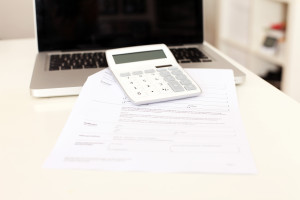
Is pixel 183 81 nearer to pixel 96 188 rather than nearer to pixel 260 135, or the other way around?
pixel 260 135

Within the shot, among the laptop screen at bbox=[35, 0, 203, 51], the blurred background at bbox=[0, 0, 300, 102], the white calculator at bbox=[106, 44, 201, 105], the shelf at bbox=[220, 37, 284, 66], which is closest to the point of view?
the white calculator at bbox=[106, 44, 201, 105]

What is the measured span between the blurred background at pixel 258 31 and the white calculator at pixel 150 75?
3.55 feet

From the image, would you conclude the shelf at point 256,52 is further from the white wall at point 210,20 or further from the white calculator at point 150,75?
the white calculator at point 150,75

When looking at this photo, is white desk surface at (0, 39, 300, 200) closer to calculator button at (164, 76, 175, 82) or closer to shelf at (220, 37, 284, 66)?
calculator button at (164, 76, 175, 82)

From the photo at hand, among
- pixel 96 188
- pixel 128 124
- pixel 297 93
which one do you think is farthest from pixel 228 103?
pixel 297 93

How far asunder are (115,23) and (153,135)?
18.9 inches

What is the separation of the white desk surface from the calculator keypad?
0.33 ft

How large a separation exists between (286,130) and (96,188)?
11.4 inches

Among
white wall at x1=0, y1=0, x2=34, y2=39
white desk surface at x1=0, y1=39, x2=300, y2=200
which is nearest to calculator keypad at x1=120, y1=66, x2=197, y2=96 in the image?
white desk surface at x1=0, y1=39, x2=300, y2=200

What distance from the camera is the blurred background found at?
1692 mm

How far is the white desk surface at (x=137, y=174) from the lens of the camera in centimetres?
44

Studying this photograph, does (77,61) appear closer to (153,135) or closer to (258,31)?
(153,135)

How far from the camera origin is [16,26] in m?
1.91

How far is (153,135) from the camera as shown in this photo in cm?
54
